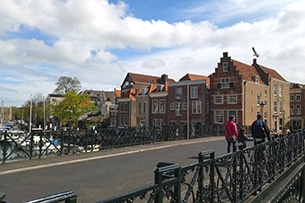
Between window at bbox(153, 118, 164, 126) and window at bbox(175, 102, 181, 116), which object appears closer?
window at bbox(175, 102, 181, 116)

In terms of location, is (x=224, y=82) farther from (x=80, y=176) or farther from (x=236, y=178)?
(x=236, y=178)

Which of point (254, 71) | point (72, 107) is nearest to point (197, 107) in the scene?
point (254, 71)

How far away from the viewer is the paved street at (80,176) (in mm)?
7090

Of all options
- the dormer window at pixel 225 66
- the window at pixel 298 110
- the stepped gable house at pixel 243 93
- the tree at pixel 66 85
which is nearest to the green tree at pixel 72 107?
the tree at pixel 66 85

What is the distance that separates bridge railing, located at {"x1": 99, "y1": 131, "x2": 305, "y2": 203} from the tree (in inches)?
2116

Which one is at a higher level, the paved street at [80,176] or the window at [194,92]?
the window at [194,92]

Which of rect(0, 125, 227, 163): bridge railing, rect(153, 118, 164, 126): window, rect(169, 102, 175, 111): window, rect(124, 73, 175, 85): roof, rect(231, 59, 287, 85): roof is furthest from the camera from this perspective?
rect(124, 73, 175, 85): roof

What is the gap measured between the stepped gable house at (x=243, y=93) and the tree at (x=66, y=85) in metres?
29.3

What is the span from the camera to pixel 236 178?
5.12m

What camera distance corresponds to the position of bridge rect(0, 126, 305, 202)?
308cm

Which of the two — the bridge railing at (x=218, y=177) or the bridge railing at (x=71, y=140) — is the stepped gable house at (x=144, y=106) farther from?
the bridge railing at (x=218, y=177)

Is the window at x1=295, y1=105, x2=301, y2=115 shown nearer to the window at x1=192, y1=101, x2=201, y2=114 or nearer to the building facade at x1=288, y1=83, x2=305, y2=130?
the building facade at x1=288, y1=83, x2=305, y2=130

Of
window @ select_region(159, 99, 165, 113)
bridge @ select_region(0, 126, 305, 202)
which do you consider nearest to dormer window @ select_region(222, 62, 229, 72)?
window @ select_region(159, 99, 165, 113)

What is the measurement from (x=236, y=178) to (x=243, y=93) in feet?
120
